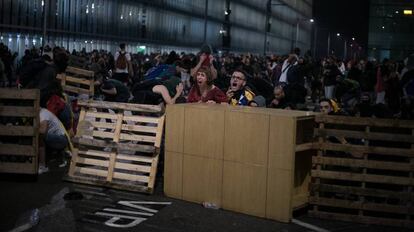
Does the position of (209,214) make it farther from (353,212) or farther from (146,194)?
Answer: (353,212)

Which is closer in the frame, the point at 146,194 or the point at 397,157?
the point at 397,157

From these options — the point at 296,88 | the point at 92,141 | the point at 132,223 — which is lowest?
the point at 132,223

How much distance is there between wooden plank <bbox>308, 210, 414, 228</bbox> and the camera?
8.31 m

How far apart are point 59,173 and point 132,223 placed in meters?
3.29

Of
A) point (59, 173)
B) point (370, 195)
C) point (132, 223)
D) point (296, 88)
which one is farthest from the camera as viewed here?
point (296, 88)

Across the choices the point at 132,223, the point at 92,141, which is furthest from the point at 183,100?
the point at 132,223

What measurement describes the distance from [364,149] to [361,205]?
28.8 inches

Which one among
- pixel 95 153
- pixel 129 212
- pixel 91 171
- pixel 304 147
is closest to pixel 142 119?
pixel 95 153

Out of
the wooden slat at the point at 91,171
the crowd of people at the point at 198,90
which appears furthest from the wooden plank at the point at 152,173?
the crowd of people at the point at 198,90

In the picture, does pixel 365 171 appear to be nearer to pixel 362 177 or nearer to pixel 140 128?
pixel 362 177

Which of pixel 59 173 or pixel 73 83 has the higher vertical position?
pixel 73 83

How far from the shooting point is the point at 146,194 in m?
9.40

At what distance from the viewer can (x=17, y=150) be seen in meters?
9.84

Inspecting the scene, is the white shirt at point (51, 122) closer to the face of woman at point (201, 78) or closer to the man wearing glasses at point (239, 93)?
the face of woman at point (201, 78)
